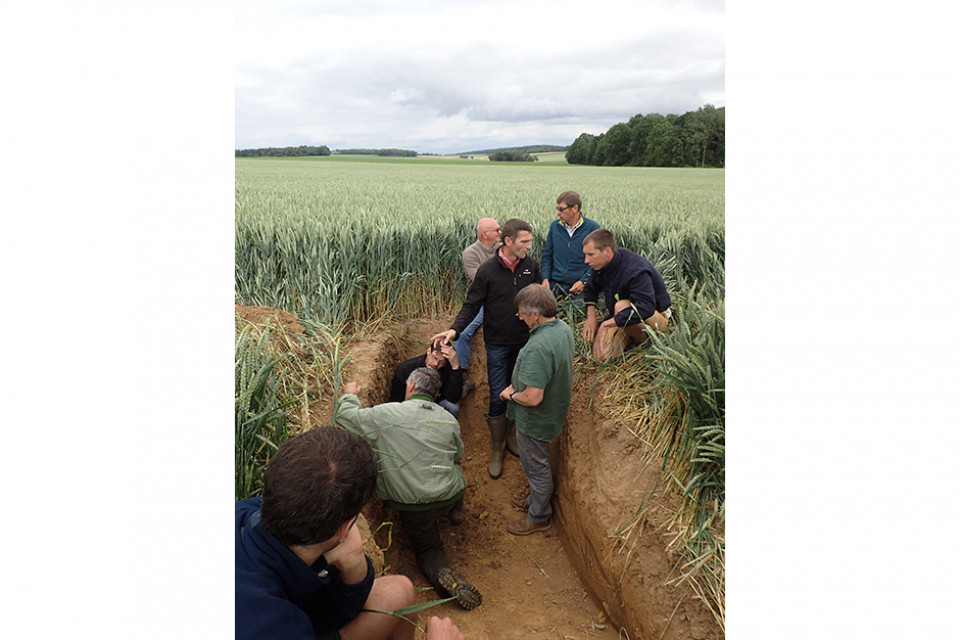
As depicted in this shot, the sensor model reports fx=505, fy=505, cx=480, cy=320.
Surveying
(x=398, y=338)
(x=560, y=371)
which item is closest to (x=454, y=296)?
(x=398, y=338)

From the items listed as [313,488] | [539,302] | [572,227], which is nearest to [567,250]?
[572,227]

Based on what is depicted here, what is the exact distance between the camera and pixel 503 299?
164 inches

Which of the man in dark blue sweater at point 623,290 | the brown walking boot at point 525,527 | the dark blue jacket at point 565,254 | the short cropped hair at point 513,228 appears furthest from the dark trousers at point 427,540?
the dark blue jacket at point 565,254

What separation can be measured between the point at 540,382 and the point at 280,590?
2199mm

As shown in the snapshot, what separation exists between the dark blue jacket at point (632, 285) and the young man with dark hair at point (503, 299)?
2.01 ft

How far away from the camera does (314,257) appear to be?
464 cm

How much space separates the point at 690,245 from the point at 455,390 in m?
3.07

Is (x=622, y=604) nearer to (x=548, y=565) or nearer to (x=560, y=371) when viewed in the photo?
(x=548, y=565)

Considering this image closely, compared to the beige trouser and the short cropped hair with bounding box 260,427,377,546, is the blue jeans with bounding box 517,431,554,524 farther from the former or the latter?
the short cropped hair with bounding box 260,427,377,546

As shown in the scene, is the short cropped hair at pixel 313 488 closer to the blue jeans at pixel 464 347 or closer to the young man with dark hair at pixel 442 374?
the young man with dark hair at pixel 442 374

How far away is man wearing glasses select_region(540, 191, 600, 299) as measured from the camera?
4.43 meters

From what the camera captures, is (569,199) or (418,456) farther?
(569,199)

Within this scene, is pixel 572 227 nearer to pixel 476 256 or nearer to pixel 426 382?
pixel 476 256

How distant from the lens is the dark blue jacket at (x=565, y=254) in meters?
4.49
